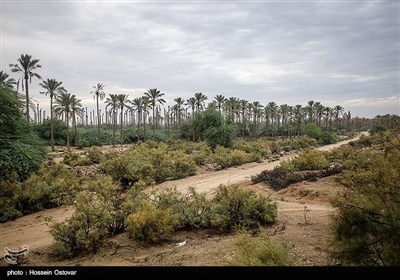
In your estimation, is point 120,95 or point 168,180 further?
point 120,95

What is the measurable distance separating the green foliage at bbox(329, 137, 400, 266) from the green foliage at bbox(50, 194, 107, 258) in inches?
263

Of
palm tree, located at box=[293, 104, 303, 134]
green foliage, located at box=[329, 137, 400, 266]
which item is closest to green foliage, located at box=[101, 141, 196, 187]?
green foliage, located at box=[329, 137, 400, 266]

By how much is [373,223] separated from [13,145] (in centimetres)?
1968

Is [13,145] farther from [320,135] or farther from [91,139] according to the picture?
[320,135]

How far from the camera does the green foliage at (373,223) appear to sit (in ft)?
14.3

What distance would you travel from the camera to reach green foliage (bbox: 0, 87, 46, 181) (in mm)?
17062

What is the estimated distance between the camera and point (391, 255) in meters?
4.14

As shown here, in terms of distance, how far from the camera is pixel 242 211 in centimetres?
1005

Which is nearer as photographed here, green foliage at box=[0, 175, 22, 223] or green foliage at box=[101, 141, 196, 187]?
green foliage at box=[0, 175, 22, 223]

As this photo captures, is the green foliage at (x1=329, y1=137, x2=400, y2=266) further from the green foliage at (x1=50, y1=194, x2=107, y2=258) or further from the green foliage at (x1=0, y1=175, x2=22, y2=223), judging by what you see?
the green foliage at (x1=0, y1=175, x2=22, y2=223)

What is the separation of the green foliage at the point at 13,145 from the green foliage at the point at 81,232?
9804 millimetres

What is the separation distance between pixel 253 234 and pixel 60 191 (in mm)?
11654
